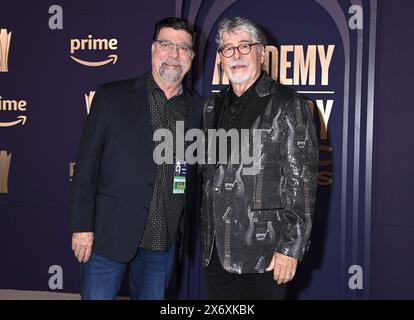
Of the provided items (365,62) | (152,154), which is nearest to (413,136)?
(365,62)

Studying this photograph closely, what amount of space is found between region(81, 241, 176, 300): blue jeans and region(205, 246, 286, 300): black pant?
0.28 m

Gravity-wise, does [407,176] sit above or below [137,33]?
below

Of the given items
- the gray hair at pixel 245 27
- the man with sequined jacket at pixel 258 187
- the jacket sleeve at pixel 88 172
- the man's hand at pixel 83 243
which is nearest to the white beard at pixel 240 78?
the man with sequined jacket at pixel 258 187

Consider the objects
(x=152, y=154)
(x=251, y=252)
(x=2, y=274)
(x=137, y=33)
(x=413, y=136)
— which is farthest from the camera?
(x=2, y=274)

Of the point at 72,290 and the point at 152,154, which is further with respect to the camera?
the point at 72,290

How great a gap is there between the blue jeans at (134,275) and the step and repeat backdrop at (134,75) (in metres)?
0.69

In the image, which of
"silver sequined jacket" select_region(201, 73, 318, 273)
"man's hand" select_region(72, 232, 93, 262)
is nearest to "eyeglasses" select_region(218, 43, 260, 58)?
"silver sequined jacket" select_region(201, 73, 318, 273)

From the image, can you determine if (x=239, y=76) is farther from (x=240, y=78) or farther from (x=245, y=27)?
(x=245, y=27)

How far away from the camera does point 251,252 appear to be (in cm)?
200

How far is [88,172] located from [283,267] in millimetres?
967

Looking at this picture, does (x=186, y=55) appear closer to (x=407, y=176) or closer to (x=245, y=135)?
(x=245, y=135)

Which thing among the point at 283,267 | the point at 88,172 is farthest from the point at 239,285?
the point at 88,172

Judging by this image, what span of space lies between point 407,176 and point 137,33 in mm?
2124

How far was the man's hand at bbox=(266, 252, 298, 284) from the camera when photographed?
193 cm
